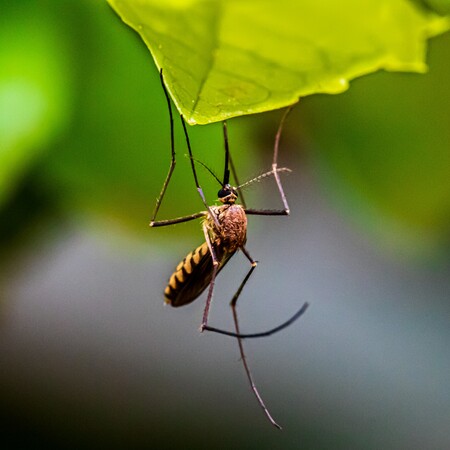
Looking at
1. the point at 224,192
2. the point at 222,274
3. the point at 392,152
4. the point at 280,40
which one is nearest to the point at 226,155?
the point at 224,192

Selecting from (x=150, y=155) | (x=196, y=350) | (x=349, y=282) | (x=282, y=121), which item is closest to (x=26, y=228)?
(x=150, y=155)

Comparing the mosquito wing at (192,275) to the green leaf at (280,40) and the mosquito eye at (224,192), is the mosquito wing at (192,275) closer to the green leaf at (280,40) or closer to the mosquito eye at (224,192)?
the mosquito eye at (224,192)

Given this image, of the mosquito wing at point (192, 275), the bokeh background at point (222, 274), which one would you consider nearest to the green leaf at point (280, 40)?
the bokeh background at point (222, 274)

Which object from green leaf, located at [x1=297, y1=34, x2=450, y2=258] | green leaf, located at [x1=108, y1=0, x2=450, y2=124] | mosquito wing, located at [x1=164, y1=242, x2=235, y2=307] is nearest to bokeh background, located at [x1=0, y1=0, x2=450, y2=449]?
green leaf, located at [x1=297, y1=34, x2=450, y2=258]

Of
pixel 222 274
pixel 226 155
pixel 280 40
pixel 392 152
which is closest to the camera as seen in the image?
pixel 280 40

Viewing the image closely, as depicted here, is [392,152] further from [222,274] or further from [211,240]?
[222,274]

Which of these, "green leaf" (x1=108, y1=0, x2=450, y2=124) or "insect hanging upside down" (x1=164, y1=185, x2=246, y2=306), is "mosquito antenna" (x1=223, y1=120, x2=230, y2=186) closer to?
"insect hanging upside down" (x1=164, y1=185, x2=246, y2=306)

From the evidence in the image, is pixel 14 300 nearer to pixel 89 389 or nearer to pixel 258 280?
pixel 89 389
